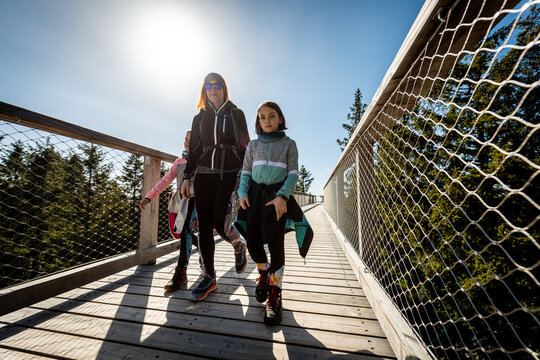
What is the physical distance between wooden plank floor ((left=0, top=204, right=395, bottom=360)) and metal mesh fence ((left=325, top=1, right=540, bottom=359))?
341mm

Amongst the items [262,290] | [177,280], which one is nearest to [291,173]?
[262,290]

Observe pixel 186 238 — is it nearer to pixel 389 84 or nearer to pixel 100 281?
pixel 100 281

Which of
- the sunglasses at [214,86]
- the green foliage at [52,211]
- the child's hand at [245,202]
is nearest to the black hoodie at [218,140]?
the sunglasses at [214,86]

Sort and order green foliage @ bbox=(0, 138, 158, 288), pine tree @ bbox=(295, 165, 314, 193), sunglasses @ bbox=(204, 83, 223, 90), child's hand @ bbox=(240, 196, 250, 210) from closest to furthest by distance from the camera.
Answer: child's hand @ bbox=(240, 196, 250, 210) < sunglasses @ bbox=(204, 83, 223, 90) < green foliage @ bbox=(0, 138, 158, 288) < pine tree @ bbox=(295, 165, 314, 193)

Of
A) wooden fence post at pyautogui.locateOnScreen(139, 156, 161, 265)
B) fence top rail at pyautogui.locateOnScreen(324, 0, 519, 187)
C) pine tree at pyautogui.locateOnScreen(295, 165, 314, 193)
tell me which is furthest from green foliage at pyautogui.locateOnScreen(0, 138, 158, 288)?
pine tree at pyautogui.locateOnScreen(295, 165, 314, 193)

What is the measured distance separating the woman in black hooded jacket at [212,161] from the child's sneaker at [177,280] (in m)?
0.21

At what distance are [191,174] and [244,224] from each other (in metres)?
0.62

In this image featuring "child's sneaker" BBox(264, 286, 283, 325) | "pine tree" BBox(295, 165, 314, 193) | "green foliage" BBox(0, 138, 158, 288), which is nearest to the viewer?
"child's sneaker" BBox(264, 286, 283, 325)

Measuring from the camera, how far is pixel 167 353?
107 cm

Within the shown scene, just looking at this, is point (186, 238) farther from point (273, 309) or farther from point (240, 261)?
point (273, 309)

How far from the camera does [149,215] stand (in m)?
2.35

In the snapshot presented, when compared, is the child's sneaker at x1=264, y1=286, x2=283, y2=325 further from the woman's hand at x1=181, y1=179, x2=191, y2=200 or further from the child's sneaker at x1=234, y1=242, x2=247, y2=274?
the woman's hand at x1=181, y1=179, x2=191, y2=200

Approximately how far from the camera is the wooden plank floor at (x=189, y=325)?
3.54 ft

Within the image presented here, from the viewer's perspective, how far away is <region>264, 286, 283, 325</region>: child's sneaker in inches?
50.9
